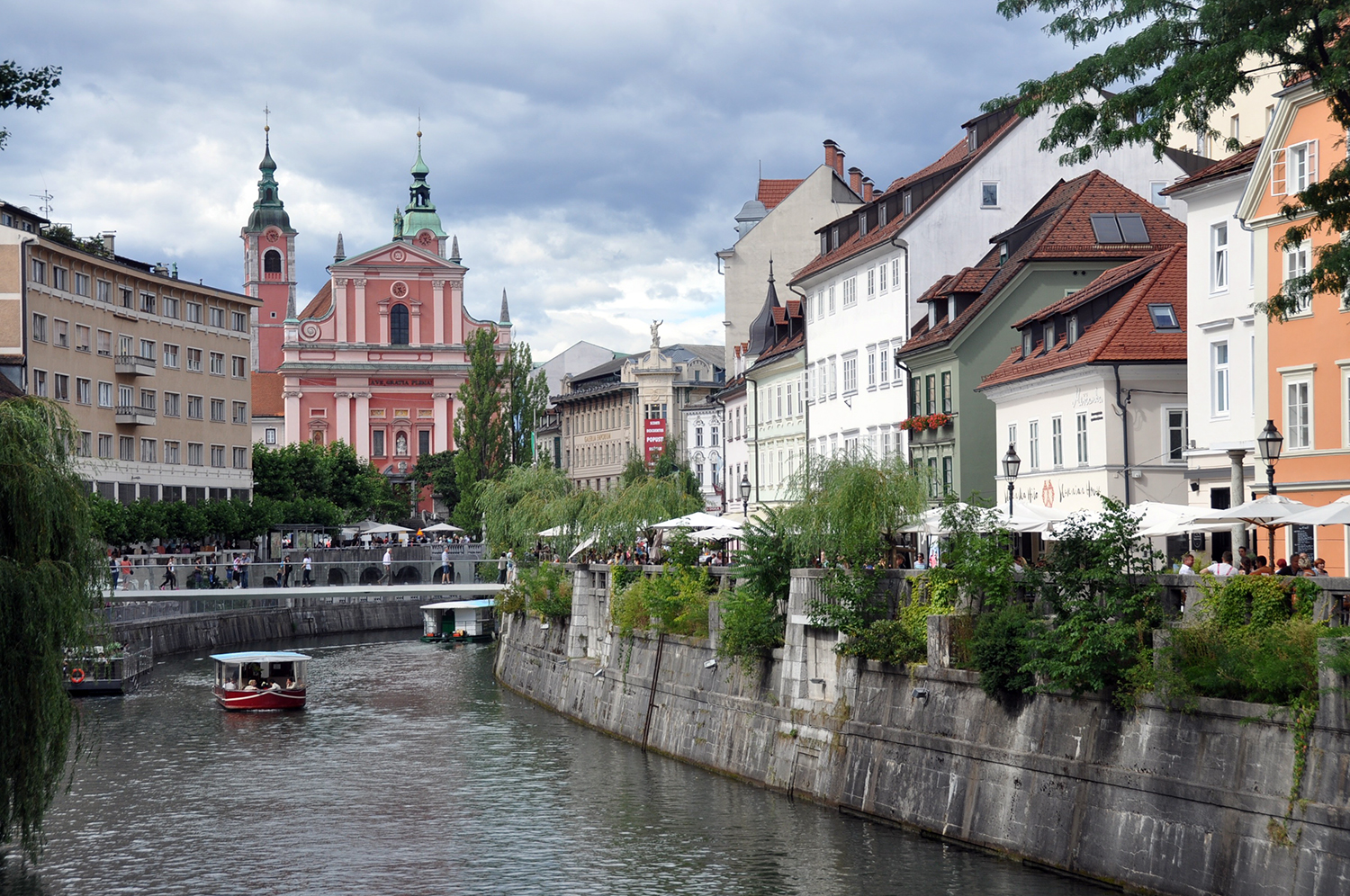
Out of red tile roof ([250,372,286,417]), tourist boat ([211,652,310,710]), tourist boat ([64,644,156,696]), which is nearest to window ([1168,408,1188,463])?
tourist boat ([211,652,310,710])

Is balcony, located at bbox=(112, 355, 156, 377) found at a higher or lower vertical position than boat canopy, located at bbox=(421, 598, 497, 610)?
higher

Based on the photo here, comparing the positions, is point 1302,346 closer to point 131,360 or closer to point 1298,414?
point 1298,414

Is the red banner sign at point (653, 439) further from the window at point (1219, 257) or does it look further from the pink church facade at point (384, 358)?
the window at point (1219, 257)

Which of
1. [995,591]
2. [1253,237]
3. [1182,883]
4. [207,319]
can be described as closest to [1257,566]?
[995,591]

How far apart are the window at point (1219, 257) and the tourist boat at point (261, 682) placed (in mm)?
28975

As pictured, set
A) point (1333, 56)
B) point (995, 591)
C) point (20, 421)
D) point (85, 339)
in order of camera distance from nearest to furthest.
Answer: point (1333, 56)
point (20, 421)
point (995, 591)
point (85, 339)

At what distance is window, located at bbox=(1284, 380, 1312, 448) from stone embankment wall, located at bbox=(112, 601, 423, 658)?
42.0 m

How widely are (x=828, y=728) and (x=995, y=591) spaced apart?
5.75 metres

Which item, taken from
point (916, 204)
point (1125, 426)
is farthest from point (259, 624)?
point (1125, 426)

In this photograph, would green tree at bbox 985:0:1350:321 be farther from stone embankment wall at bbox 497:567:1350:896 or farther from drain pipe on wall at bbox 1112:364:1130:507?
drain pipe on wall at bbox 1112:364:1130:507

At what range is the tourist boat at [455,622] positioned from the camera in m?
79.2

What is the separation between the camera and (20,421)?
23.6 metres

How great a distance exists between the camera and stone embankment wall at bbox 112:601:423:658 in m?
69.6

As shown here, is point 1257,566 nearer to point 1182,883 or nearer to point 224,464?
point 1182,883
